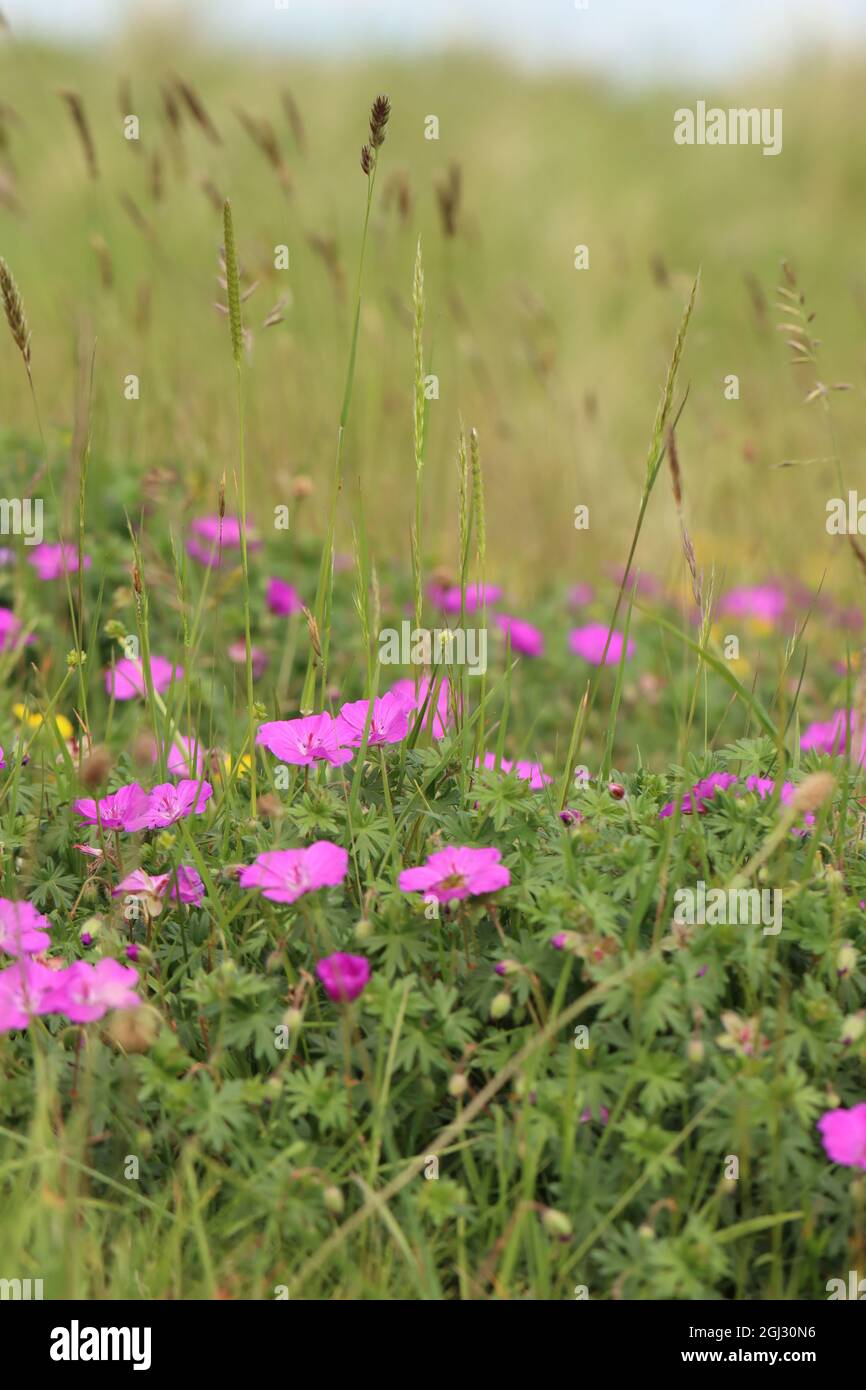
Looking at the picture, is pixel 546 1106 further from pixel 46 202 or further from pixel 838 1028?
pixel 46 202

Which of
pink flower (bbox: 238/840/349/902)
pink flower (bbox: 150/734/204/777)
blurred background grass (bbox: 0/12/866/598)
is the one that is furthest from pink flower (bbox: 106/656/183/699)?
pink flower (bbox: 238/840/349/902)

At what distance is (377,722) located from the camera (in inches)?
68.4

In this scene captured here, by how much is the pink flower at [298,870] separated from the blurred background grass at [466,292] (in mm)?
557

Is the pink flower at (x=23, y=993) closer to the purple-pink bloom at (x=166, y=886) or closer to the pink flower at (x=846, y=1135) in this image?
the purple-pink bloom at (x=166, y=886)

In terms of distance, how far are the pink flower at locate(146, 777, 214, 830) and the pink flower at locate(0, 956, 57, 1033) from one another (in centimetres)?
30

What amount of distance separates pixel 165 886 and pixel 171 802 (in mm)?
139

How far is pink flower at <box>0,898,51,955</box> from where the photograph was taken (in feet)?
4.67

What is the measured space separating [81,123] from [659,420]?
5.96ft

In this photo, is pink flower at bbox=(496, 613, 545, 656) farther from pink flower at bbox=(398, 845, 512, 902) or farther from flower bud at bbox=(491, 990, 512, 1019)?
flower bud at bbox=(491, 990, 512, 1019)

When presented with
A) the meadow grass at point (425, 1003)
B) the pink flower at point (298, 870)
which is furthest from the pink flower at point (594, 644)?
the pink flower at point (298, 870)

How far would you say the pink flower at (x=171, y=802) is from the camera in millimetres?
1707

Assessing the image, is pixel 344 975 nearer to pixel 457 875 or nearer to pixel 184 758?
pixel 457 875

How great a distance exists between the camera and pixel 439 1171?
4.93ft

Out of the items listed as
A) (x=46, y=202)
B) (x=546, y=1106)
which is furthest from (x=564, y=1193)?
(x=46, y=202)
